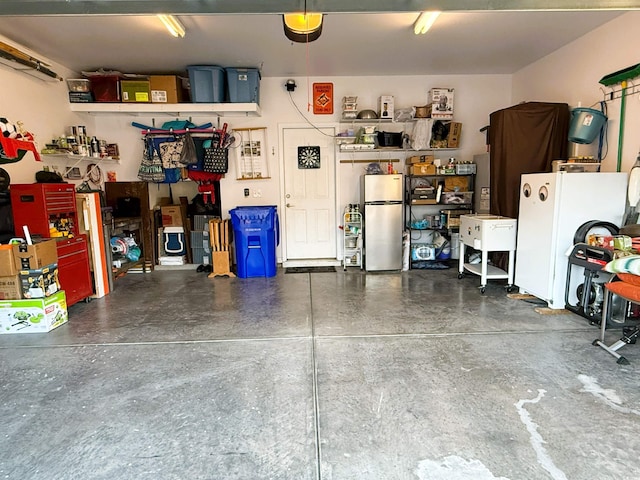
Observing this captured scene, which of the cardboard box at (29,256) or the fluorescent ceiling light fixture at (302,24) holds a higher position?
the fluorescent ceiling light fixture at (302,24)

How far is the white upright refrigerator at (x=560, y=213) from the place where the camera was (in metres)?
3.65

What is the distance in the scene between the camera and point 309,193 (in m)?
6.15

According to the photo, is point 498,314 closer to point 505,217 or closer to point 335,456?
point 505,217

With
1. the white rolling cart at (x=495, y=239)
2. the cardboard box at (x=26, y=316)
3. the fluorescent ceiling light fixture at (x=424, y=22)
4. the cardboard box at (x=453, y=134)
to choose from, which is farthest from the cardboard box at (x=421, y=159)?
the cardboard box at (x=26, y=316)

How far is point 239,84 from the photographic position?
214 inches

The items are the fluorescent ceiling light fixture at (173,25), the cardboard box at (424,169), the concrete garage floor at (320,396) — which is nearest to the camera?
the concrete garage floor at (320,396)

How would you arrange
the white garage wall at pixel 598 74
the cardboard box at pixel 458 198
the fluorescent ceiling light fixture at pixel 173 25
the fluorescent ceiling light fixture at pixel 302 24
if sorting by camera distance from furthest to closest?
the cardboard box at pixel 458 198 < the white garage wall at pixel 598 74 < the fluorescent ceiling light fixture at pixel 173 25 < the fluorescent ceiling light fixture at pixel 302 24

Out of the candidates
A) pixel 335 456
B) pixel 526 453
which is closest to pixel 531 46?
pixel 526 453

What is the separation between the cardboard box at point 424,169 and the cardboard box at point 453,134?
0.49 metres

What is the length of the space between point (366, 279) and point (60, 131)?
4.56 meters

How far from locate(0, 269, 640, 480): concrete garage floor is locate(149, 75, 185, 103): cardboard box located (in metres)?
3.05

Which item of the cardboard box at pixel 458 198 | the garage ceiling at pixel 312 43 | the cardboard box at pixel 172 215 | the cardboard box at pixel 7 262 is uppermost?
the garage ceiling at pixel 312 43

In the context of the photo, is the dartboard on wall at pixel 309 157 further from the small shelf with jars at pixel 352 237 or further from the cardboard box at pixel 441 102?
the cardboard box at pixel 441 102

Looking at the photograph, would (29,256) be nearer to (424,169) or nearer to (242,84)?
(242,84)
